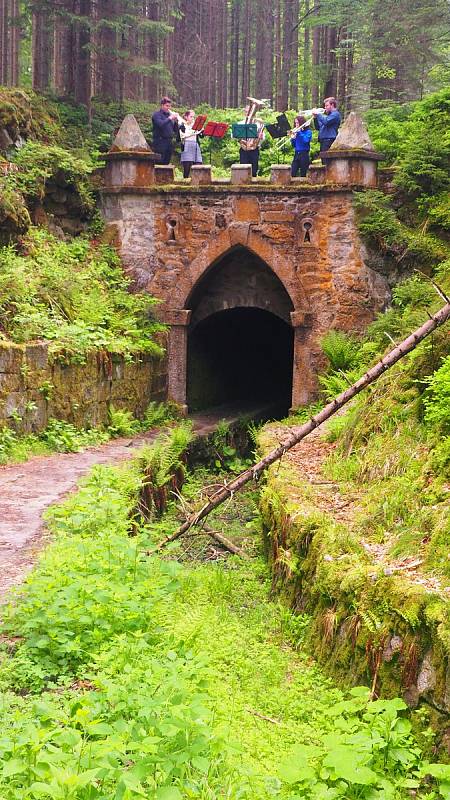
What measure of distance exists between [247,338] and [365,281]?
6166 mm

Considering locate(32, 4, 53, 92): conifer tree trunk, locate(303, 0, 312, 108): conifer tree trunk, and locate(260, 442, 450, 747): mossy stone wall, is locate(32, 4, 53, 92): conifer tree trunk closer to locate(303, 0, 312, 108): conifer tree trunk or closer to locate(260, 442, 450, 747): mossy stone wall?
locate(303, 0, 312, 108): conifer tree trunk

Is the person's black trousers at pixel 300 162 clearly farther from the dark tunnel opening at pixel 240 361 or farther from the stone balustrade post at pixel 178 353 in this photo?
the dark tunnel opening at pixel 240 361

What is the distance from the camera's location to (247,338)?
2075cm

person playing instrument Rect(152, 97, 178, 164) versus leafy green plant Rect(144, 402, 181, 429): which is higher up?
person playing instrument Rect(152, 97, 178, 164)

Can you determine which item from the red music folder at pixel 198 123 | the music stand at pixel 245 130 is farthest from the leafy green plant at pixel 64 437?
the music stand at pixel 245 130

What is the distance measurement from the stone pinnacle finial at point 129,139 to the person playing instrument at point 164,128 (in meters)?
0.56

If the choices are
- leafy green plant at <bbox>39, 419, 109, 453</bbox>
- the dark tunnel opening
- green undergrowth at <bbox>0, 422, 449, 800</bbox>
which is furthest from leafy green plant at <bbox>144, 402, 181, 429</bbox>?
green undergrowth at <bbox>0, 422, 449, 800</bbox>

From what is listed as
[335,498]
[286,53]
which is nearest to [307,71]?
[286,53]

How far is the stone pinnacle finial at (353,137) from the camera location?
1466 centimetres

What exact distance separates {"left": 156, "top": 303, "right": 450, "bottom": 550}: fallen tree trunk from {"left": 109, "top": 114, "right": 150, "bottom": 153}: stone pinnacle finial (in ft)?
27.3

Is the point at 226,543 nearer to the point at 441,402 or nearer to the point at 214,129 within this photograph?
the point at 441,402

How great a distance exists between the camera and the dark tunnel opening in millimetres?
17672

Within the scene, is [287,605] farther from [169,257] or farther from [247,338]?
[247,338]

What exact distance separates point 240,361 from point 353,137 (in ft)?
23.0
